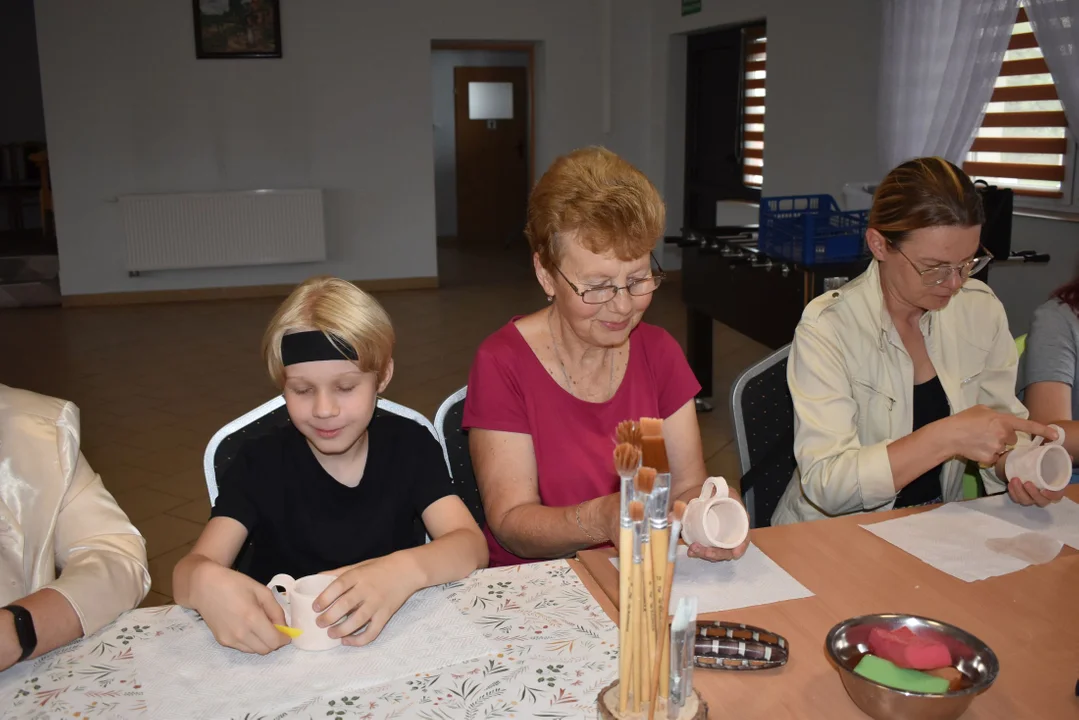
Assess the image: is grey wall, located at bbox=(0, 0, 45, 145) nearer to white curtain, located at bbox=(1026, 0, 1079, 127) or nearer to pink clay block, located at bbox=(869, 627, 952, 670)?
white curtain, located at bbox=(1026, 0, 1079, 127)

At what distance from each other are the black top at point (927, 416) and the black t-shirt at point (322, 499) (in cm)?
106

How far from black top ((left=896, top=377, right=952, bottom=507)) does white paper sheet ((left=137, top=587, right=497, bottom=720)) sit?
1209mm

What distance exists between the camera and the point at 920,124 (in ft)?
17.4

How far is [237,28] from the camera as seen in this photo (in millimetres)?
7625

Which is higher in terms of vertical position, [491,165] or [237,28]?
[237,28]

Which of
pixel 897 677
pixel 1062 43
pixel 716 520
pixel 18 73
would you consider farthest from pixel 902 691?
pixel 18 73

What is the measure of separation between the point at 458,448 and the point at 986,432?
39.8 inches

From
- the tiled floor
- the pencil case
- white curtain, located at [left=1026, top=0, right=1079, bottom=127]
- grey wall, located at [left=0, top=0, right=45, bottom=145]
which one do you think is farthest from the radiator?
the pencil case

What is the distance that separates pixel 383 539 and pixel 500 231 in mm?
9804

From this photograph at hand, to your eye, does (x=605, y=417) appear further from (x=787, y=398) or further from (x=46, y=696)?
(x=46, y=696)

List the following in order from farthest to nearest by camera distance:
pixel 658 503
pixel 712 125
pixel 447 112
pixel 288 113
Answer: pixel 447 112 → pixel 712 125 → pixel 288 113 → pixel 658 503

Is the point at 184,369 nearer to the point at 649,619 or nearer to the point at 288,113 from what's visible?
the point at 288,113

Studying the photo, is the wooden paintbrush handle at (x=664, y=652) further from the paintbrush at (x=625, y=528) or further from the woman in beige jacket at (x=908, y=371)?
the woman in beige jacket at (x=908, y=371)

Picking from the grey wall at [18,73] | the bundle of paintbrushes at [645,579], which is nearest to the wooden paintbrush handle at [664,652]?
the bundle of paintbrushes at [645,579]
